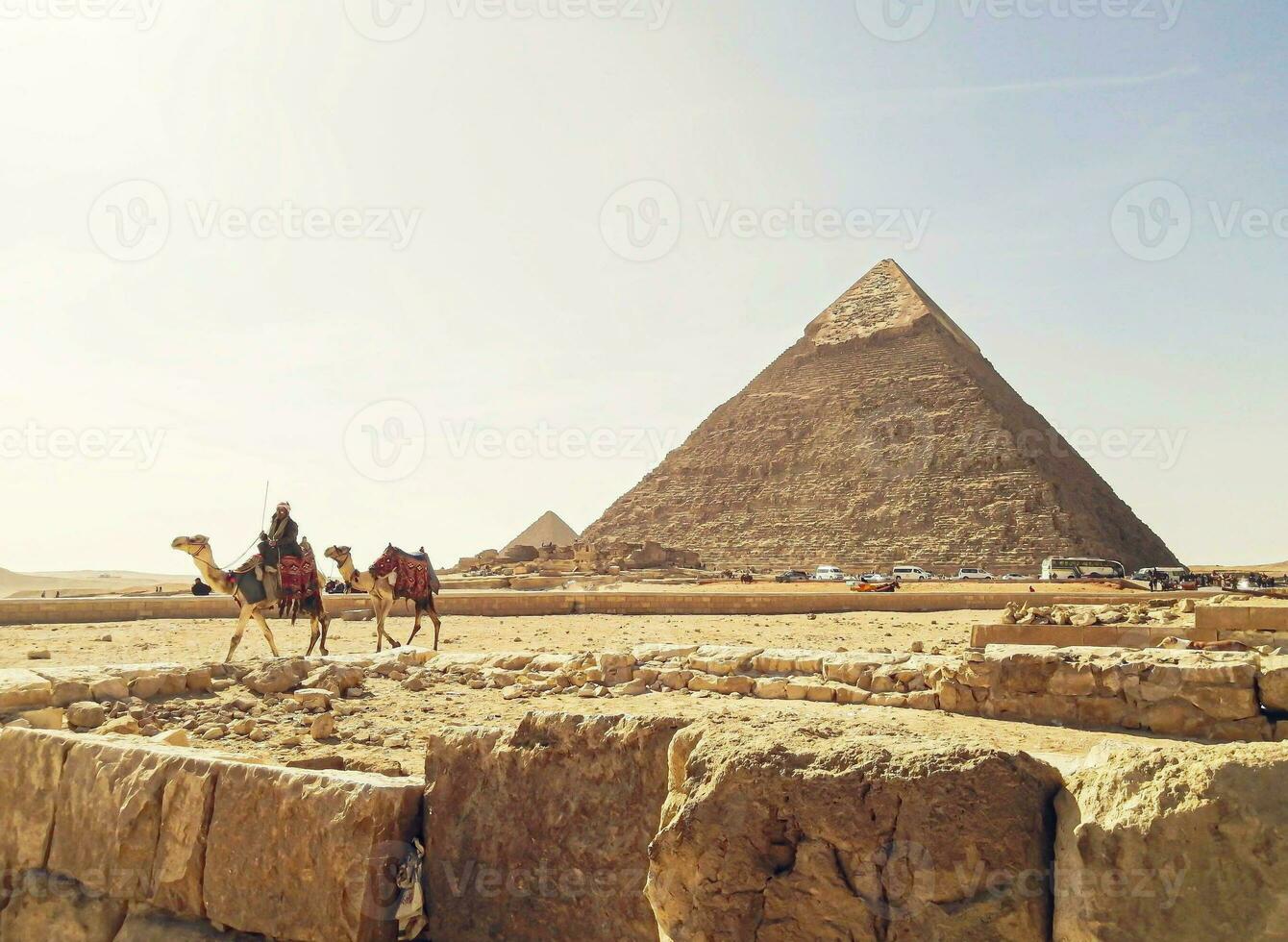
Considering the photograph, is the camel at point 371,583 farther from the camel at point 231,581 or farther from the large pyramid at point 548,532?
the large pyramid at point 548,532

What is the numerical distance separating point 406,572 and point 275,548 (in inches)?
102

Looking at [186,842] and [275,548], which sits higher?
[275,548]

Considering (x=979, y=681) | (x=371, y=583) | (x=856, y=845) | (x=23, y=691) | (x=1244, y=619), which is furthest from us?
(x=371, y=583)

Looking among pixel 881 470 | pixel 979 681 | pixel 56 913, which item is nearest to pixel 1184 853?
pixel 56 913

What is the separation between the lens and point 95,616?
17469 mm

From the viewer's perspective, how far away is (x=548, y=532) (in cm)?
8131

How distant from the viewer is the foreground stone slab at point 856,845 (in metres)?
1.82

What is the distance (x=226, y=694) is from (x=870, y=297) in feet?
316

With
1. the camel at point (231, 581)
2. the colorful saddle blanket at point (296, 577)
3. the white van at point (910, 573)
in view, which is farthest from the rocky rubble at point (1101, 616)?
the white van at point (910, 573)

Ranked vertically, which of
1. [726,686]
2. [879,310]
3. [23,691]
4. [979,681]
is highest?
[879,310]

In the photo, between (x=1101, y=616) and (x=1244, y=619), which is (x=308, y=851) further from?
(x=1101, y=616)

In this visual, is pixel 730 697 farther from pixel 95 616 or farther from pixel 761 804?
pixel 95 616

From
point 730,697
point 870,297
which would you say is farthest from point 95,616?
point 870,297

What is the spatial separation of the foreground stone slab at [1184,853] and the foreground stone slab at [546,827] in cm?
94
